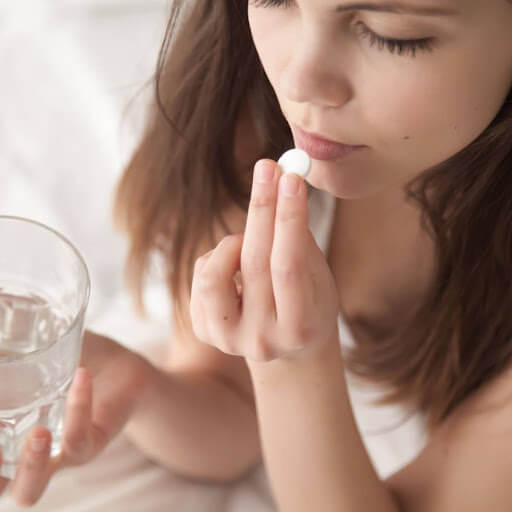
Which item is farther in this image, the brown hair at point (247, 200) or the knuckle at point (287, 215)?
the brown hair at point (247, 200)

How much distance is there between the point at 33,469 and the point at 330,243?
1.36 feet

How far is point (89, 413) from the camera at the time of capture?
0.74m

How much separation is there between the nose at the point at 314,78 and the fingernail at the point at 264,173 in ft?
0.21

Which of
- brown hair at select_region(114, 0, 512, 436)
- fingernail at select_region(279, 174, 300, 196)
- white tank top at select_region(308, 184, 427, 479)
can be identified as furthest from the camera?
white tank top at select_region(308, 184, 427, 479)

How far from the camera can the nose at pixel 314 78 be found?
1.93ft

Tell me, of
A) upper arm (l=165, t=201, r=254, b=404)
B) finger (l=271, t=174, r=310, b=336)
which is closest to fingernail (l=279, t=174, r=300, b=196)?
finger (l=271, t=174, r=310, b=336)

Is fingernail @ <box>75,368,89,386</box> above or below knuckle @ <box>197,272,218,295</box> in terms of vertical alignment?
below

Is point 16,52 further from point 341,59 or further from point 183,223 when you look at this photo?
point 341,59

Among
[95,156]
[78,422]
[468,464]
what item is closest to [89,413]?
[78,422]

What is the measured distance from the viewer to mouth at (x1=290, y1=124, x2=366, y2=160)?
25.6 inches

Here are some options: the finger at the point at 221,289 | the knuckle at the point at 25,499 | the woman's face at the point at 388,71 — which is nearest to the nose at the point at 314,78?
the woman's face at the point at 388,71

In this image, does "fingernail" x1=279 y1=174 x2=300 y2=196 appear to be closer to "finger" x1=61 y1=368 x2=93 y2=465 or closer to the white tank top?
"finger" x1=61 y1=368 x2=93 y2=465

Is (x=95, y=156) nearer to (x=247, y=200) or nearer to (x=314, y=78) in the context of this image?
(x=247, y=200)

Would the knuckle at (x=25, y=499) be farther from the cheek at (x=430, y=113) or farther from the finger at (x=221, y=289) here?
the cheek at (x=430, y=113)
